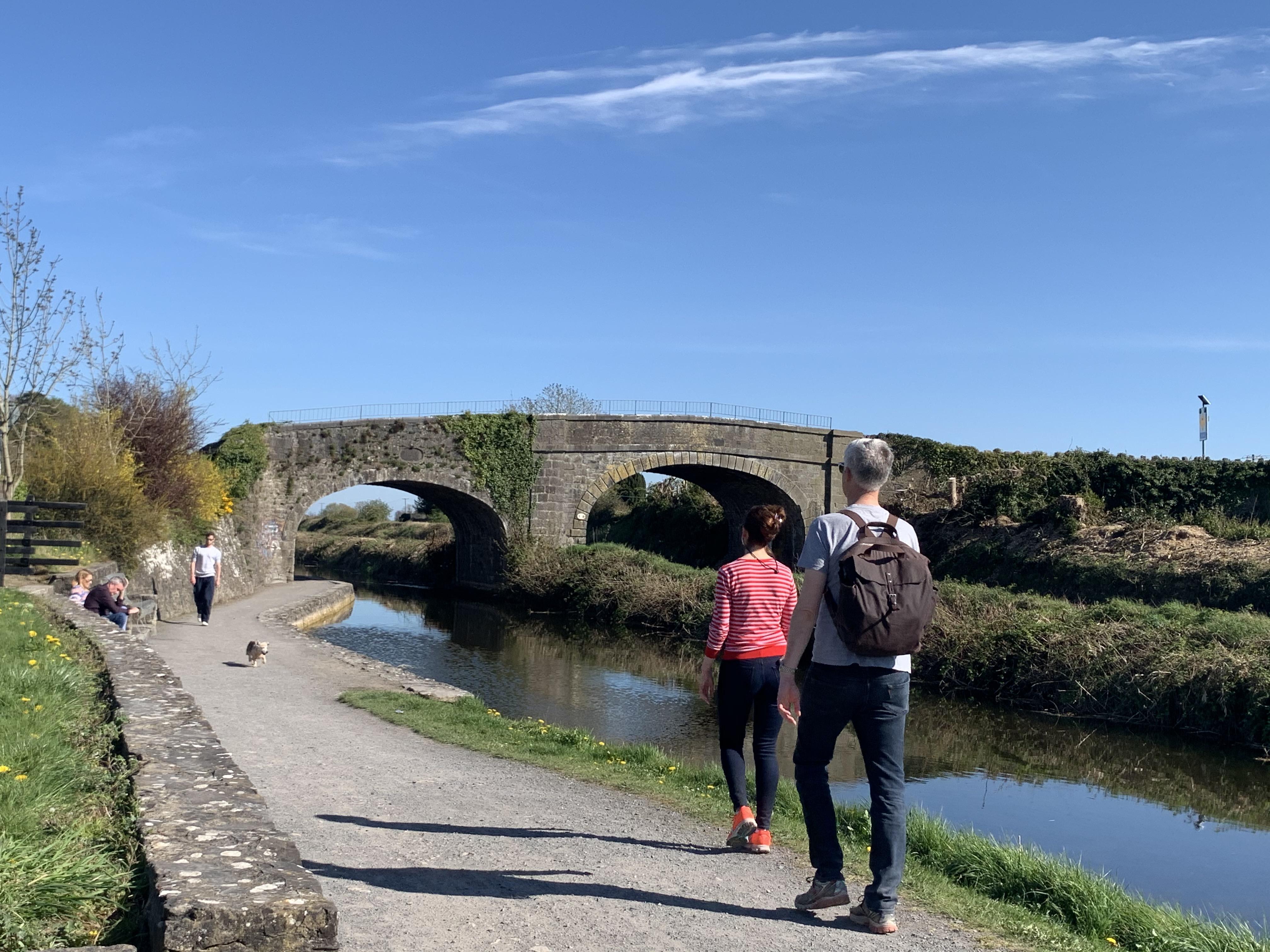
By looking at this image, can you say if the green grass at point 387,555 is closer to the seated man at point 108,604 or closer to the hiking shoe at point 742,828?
the seated man at point 108,604

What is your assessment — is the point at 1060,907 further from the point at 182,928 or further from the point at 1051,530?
the point at 1051,530

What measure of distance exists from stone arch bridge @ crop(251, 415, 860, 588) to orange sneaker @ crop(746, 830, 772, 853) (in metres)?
23.4

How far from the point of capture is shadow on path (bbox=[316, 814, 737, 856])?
4.96 meters

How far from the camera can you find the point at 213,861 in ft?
10.6

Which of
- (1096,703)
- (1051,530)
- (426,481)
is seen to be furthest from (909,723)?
(426,481)

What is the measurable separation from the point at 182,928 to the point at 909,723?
1139 centimetres

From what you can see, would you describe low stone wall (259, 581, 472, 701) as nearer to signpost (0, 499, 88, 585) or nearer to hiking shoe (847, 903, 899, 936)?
signpost (0, 499, 88, 585)

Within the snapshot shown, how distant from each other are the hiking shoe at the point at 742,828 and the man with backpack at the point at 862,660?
2.92 feet

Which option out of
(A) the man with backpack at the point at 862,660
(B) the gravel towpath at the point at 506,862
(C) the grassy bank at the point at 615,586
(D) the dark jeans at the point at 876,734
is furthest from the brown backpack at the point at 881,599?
(C) the grassy bank at the point at 615,586

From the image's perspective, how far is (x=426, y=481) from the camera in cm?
2775

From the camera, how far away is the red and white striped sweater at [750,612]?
4.88 metres

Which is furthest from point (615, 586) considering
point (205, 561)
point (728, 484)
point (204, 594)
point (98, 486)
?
point (98, 486)

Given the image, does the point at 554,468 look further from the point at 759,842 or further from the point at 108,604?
the point at 759,842

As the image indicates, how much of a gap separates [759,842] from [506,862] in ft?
3.77
